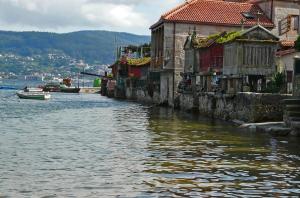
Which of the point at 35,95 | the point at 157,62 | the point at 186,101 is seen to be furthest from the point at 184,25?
the point at 35,95

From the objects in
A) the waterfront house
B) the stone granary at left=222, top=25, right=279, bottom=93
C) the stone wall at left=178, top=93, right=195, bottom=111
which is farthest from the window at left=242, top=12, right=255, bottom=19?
the stone granary at left=222, top=25, right=279, bottom=93

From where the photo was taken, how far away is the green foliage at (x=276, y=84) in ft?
122

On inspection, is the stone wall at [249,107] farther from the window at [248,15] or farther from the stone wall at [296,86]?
the window at [248,15]

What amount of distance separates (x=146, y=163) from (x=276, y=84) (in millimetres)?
21561

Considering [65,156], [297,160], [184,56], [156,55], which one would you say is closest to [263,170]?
[297,160]

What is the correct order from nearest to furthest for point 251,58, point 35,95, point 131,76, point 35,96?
point 251,58
point 35,96
point 35,95
point 131,76

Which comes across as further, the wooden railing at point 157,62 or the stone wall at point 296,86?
the wooden railing at point 157,62

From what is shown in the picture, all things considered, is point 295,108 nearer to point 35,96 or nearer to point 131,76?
point 131,76

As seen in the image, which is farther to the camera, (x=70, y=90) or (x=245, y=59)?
(x=70, y=90)

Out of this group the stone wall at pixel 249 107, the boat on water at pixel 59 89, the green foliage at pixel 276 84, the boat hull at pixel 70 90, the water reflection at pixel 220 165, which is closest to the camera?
A: the water reflection at pixel 220 165

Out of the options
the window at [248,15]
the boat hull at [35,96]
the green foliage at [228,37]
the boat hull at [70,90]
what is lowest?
the boat hull at [35,96]

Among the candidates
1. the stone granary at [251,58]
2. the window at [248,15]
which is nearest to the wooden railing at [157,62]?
the window at [248,15]

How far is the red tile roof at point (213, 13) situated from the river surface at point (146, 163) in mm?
29395

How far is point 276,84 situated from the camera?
38.3m
